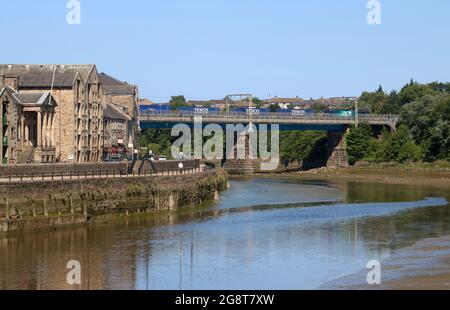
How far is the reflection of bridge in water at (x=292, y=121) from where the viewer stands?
526 feet

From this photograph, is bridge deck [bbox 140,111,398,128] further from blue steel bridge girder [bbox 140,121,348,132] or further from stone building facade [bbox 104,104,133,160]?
stone building facade [bbox 104,104,133,160]

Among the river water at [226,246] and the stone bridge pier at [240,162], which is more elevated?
the stone bridge pier at [240,162]

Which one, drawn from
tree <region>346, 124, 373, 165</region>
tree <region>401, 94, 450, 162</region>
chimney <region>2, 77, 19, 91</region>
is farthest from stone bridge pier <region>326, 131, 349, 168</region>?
chimney <region>2, 77, 19, 91</region>

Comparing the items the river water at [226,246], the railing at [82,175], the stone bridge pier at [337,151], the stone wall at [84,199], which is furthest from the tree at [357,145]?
the stone wall at [84,199]

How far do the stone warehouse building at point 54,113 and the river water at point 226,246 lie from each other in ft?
61.2

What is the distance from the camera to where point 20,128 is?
9138 cm

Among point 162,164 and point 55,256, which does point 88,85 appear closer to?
point 162,164

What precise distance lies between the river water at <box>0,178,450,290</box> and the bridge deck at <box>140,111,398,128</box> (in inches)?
2683

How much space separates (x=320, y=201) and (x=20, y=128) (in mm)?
31405

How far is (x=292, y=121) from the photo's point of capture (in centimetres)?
17425

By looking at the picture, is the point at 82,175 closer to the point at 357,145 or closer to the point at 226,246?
the point at 226,246

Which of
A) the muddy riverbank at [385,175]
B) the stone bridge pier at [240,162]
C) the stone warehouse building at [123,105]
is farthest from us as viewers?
the stone bridge pier at [240,162]

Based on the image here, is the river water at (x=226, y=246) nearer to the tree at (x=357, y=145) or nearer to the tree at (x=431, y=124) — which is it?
the tree at (x=431, y=124)
